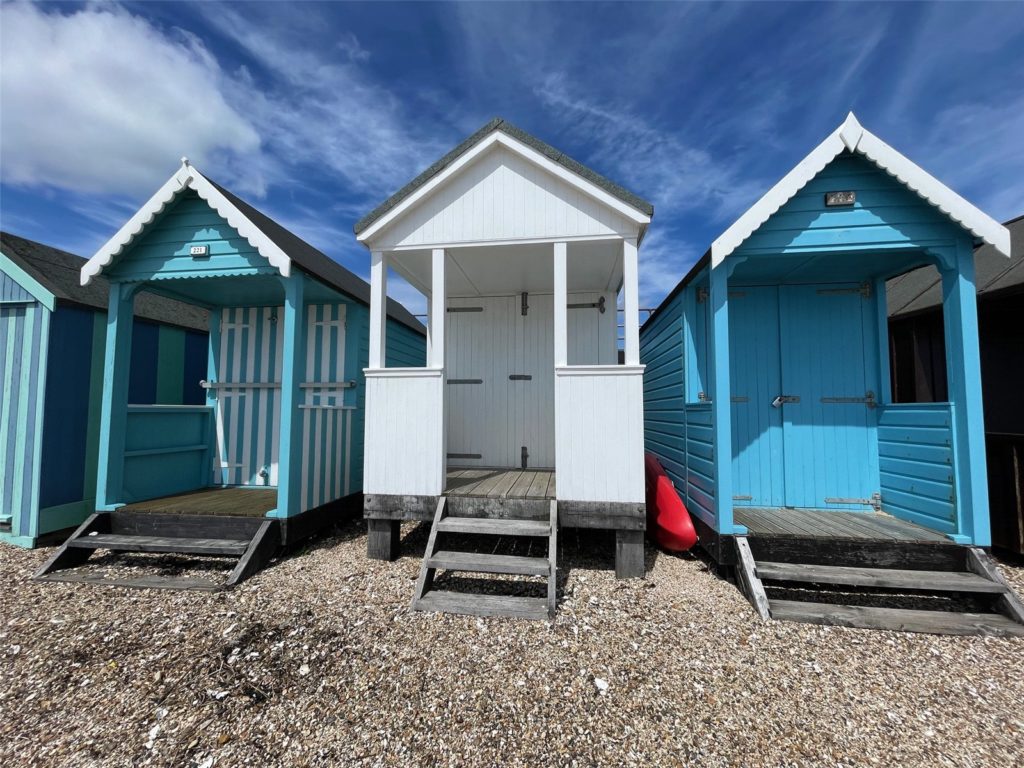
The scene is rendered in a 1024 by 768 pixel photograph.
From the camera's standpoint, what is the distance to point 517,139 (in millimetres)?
3973

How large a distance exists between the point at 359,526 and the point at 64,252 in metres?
5.89

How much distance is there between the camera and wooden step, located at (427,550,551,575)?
320 centimetres

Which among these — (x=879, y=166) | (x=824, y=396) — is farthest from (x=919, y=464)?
(x=879, y=166)

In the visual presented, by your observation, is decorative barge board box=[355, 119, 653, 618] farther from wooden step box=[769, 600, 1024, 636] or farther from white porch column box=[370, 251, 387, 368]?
wooden step box=[769, 600, 1024, 636]

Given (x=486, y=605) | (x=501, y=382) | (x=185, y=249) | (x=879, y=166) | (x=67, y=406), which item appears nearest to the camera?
(x=486, y=605)

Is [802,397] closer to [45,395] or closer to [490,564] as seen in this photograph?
[490,564]

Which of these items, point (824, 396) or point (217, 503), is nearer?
point (824, 396)

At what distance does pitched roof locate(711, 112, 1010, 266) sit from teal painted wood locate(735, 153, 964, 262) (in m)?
0.10

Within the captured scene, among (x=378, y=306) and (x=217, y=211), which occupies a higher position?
(x=217, y=211)

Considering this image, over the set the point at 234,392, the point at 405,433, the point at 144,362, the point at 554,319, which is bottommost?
the point at 405,433

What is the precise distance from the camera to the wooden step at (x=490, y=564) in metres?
3.20

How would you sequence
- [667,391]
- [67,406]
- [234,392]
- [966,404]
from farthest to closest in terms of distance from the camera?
[234,392]
[667,391]
[67,406]
[966,404]

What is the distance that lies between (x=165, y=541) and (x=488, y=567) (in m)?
3.23

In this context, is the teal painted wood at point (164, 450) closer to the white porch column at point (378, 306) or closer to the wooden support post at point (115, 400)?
the wooden support post at point (115, 400)
